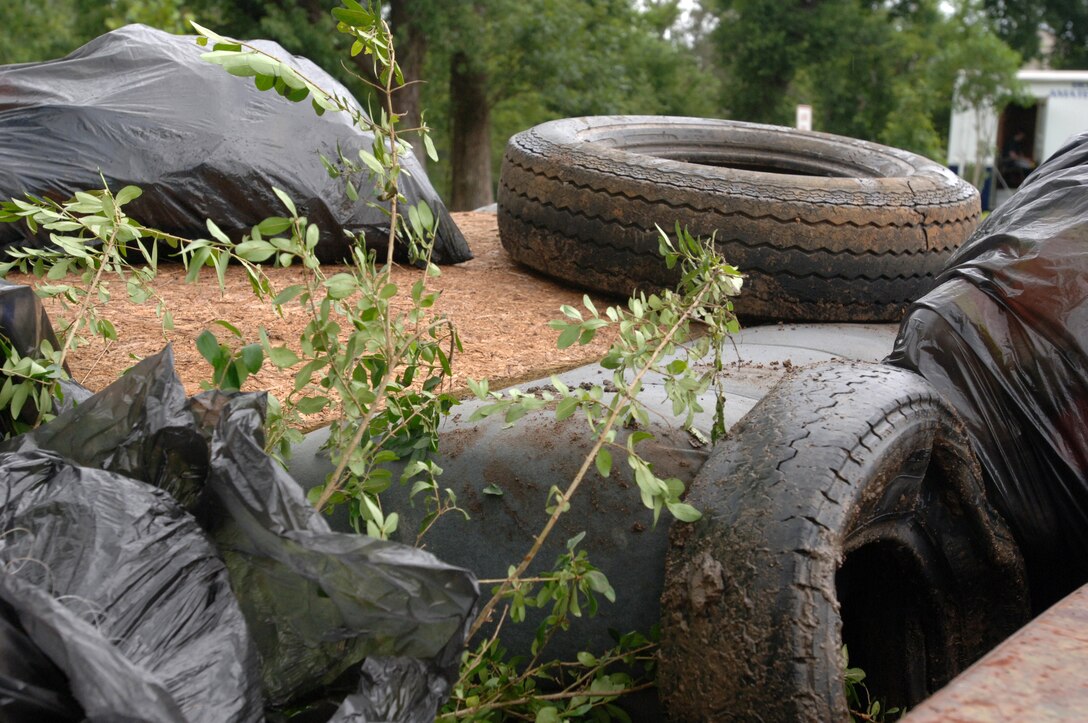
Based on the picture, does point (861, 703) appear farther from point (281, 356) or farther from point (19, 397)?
point (19, 397)

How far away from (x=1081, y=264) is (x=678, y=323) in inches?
39.8

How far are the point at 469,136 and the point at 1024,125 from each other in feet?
39.2

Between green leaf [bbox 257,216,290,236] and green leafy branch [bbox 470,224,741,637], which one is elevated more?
green leaf [bbox 257,216,290,236]

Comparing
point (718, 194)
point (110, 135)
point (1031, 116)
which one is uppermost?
point (110, 135)

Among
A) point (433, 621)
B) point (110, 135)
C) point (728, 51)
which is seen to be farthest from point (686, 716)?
point (728, 51)

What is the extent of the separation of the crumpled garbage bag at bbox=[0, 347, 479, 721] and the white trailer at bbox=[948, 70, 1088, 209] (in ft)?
66.9

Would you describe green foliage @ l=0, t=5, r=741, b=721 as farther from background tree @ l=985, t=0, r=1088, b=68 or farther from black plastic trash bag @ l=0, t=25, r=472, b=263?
background tree @ l=985, t=0, r=1088, b=68

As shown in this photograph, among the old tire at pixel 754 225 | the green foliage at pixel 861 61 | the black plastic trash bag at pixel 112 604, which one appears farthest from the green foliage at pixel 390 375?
the green foliage at pixel 861 61

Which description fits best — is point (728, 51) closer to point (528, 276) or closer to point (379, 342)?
point (528, 276)

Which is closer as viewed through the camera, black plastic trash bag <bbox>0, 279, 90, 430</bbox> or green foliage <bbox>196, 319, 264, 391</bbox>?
green foliage <bbox>196, 319, 264, 391</bbox>

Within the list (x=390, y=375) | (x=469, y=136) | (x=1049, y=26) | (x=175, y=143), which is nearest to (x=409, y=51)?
(x=469, y=136)

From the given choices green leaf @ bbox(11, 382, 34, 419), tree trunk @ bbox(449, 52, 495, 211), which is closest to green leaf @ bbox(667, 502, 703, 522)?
green leaf @ bbox(11, 382, 34, 419)

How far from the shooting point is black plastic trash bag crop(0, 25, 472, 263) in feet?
10.8

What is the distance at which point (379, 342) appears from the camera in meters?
1.85
